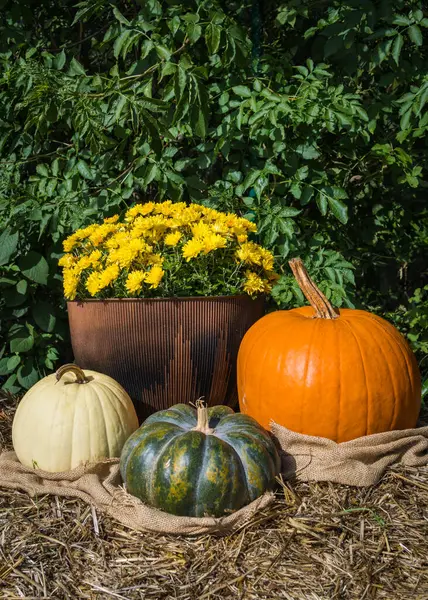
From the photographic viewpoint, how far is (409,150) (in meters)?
3.49

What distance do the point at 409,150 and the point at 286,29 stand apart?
1.02m

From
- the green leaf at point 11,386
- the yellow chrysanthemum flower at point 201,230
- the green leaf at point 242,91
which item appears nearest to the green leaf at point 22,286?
the green leaf at point 11,386

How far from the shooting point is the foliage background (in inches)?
120

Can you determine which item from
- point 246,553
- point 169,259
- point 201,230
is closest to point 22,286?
point 169,259

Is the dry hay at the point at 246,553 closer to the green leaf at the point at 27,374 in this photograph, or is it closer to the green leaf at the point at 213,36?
the green leaf at the point at 27,374

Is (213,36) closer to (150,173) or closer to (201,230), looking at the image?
(150,173)

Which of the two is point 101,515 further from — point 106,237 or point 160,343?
point 106,237

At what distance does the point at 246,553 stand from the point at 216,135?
2.00 metres

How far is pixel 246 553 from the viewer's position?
74.5 inches

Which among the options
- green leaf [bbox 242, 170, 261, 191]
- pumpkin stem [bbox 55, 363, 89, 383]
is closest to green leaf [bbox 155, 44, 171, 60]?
green leaf [bbox 242, 170, 261, 191]

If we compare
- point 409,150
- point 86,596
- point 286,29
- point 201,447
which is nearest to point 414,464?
point 201,447

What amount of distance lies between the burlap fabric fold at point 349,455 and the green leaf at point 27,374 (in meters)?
1.42

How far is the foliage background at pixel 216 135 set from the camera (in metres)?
3.04

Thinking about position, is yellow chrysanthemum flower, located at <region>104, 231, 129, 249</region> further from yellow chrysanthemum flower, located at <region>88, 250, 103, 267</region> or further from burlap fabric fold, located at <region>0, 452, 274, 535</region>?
burlap fabric fold, located at <region>0, 452, 274, 535</region>
